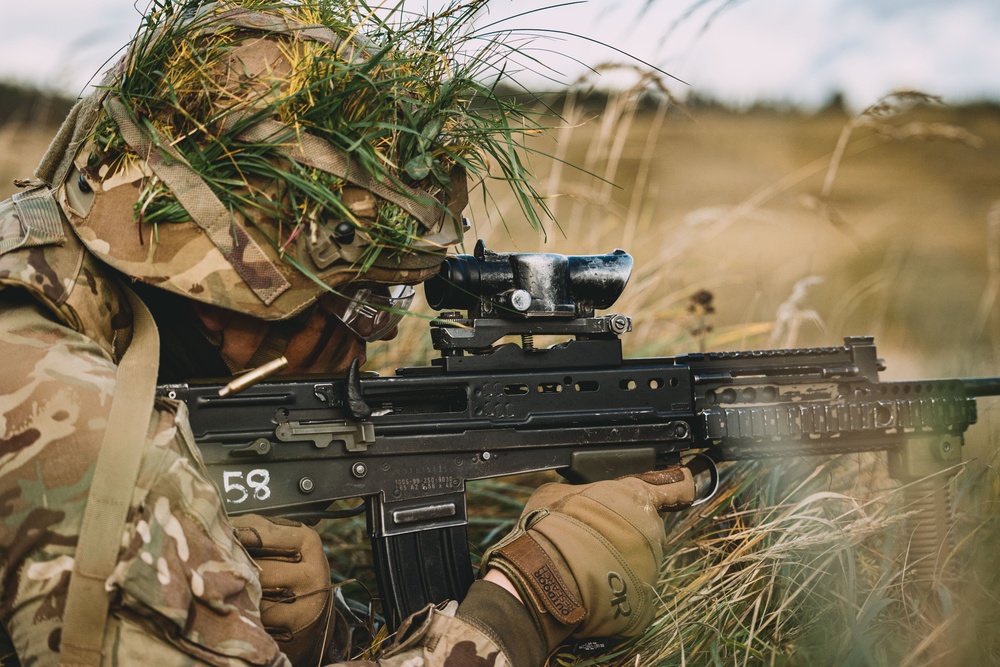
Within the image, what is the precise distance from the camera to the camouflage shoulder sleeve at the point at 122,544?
2098mm

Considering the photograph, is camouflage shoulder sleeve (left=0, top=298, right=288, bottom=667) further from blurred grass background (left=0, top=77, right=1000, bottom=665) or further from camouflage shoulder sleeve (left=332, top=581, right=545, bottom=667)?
blurred grass background (left=0, top=77, right=1000, bottom=665)

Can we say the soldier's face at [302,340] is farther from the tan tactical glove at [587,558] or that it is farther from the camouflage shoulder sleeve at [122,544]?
the tan tactical glove at [587,558]

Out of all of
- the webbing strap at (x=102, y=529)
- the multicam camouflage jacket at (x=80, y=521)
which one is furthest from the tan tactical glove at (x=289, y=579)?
the webbing strap at (x=102, y=529)

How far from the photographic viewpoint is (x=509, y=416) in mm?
3129

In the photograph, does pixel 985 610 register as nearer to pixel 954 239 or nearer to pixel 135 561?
pixel 135 561

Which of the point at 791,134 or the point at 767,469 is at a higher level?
the point at 791,134

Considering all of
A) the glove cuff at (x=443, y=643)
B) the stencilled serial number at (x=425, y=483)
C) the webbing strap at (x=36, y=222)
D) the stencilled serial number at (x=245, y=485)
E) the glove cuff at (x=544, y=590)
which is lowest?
the glove cuff at (x=443, y=643)

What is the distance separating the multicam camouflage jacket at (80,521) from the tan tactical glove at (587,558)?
2.75ft

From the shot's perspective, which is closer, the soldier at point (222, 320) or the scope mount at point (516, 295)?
the soldier at point (222, 320)

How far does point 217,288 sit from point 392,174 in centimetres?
59

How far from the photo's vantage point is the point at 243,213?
2.54 meters

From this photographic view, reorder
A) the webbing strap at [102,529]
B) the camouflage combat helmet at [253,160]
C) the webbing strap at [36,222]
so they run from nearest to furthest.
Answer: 1. the webbing strap at [102,529]
2. the webbing strap at [36,222]
3. the camouflage combat helmet at [253,160]

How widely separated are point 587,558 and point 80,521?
147 cm

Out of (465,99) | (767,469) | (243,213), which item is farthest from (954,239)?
(243,213)
